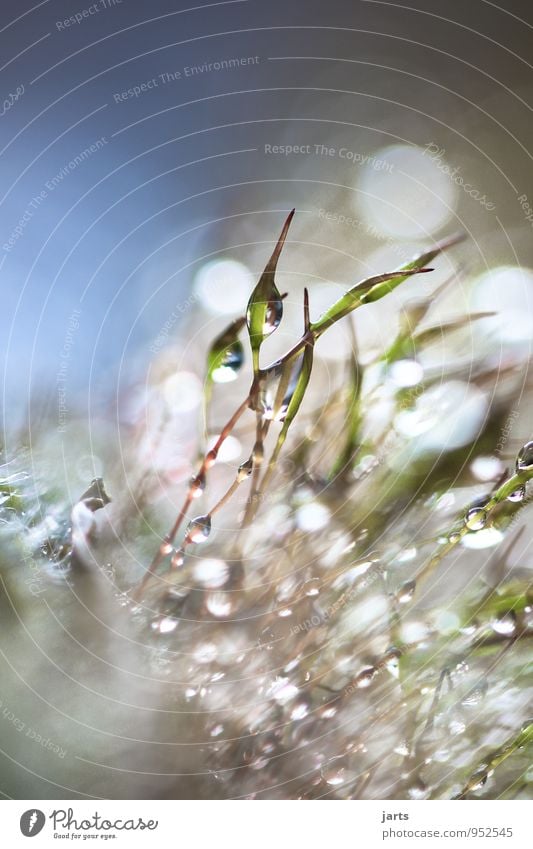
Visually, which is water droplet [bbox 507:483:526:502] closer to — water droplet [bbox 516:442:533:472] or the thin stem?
water droplet [bbox 516:442:533:472]

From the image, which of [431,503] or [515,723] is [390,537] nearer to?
[431,503]

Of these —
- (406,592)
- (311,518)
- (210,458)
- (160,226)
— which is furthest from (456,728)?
(160,226)

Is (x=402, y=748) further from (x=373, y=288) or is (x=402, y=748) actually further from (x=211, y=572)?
(x=373, y=288)

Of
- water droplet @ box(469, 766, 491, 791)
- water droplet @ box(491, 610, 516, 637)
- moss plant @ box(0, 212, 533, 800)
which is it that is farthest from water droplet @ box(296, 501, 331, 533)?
water droplet @ box(469, 766, 491, 791)

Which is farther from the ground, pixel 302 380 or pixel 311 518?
pixel 302 380

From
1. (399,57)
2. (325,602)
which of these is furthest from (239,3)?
(325,602)

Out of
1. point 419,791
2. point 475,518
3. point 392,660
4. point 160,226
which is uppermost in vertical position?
point 160,226
